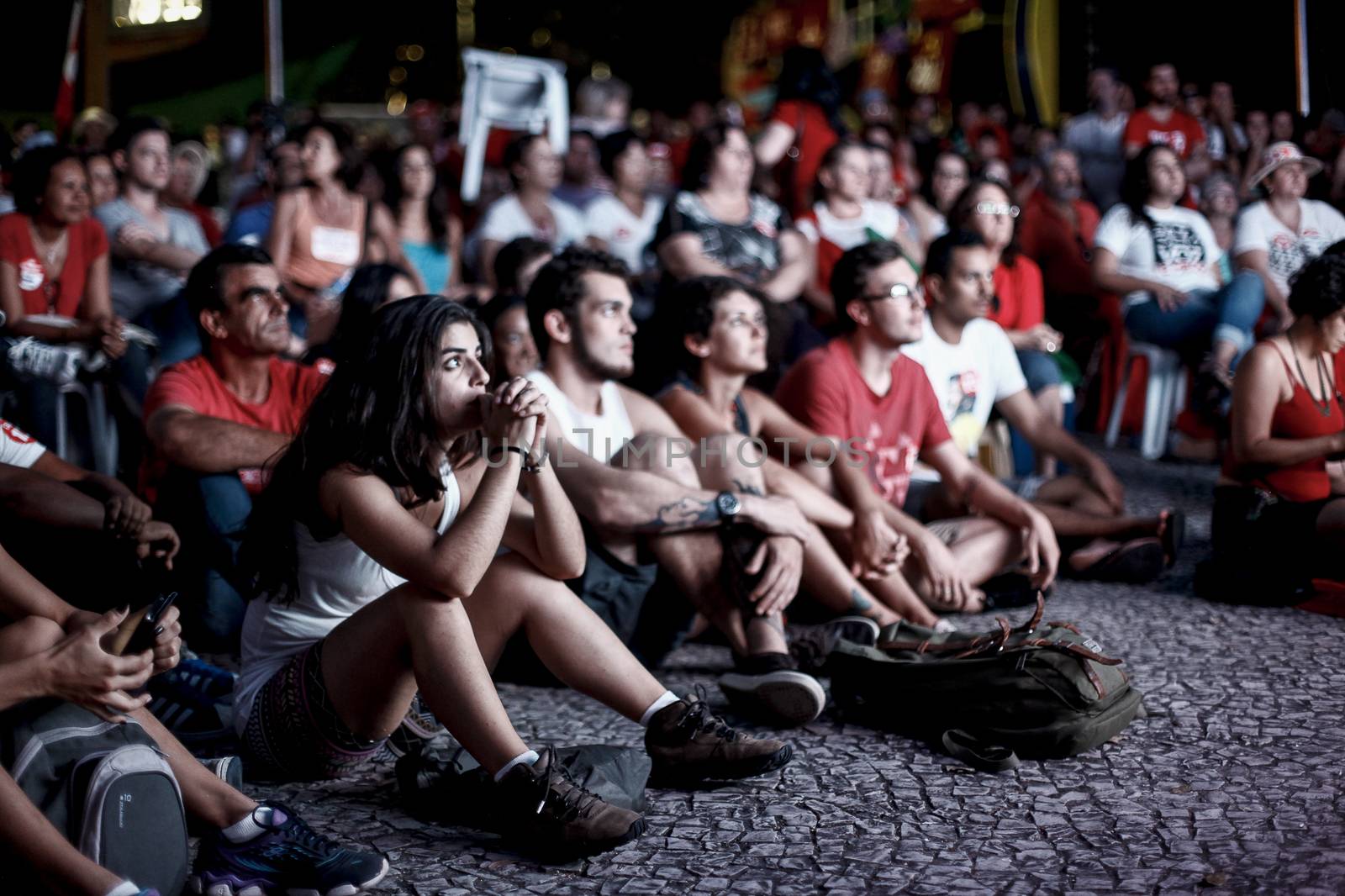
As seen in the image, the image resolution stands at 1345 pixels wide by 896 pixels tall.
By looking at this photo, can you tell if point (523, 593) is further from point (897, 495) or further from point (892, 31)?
point (892, 31)

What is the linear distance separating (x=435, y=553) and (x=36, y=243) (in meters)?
3.64

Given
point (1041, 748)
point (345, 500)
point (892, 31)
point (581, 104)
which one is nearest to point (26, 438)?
point (345, 500)

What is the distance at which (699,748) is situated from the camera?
2.68 m

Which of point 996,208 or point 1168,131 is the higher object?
point 1168,131

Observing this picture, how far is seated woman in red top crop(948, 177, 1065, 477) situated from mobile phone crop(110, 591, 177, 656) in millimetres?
4515

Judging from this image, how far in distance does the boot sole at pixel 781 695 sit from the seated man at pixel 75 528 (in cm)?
147

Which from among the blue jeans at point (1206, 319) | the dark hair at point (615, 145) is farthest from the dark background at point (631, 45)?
the dark hair at point (615, 145)

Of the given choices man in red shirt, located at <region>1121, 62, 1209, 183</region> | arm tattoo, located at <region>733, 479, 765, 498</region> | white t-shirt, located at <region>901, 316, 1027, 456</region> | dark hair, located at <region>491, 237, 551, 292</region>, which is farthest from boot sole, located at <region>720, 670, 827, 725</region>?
man in red shirt, located at <region>1121, 62, 1209, 183</region>

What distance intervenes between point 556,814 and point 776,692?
0.87 meters

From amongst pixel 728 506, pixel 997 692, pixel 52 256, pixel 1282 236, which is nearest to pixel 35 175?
pixel 52 256

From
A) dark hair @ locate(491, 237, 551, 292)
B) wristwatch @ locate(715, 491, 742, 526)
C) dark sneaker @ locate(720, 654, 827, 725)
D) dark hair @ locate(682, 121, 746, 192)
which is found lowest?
dark sneaker @ locate(720, 654, 827, 725)

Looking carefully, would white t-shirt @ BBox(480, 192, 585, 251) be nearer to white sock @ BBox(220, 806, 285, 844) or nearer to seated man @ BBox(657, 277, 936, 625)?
seated man @ BBox(657, 277, 936, 625)

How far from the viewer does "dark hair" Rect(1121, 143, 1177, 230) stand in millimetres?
6938

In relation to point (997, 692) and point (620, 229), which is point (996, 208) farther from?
point (997, 692)
